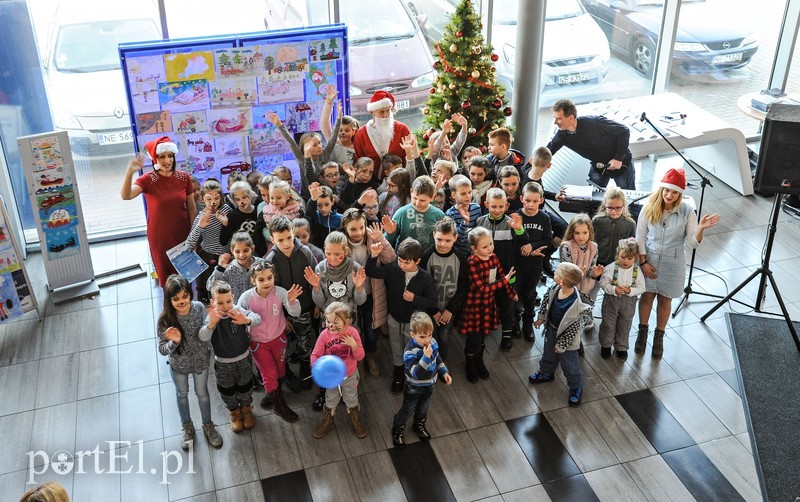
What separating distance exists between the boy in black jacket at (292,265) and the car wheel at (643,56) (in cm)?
566

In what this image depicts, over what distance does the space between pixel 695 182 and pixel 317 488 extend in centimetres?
600

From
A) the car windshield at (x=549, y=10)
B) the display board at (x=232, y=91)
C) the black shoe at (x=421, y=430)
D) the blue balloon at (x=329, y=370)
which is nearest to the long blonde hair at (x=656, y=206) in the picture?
the black shoe at (x=421, y=430)

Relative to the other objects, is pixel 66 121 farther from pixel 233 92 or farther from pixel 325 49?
pixel 325 49

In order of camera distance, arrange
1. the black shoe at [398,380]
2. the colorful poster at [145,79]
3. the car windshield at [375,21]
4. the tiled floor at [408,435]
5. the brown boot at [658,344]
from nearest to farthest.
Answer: the tiled floor at [408,435] < the black shoe at [398,380] < the brown boot at [658,344] < the colorful poster at [145,79] < the car windshield at [375,21]

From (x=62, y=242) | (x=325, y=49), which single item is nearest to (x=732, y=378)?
(x=325, y=49)

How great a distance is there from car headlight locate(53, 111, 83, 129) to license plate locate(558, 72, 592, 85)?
5.32 meters

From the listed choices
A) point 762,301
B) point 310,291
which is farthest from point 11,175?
point 762,301

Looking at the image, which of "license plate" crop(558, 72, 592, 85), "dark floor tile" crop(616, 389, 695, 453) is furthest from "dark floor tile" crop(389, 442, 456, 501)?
"license plate" crop(558, 72, 592, 85)

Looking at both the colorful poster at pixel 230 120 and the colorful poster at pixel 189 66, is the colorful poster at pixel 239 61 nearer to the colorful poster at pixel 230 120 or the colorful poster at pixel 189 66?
the colorful poster at pixel 189 66

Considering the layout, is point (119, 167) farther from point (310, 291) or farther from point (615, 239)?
point (615, 239)

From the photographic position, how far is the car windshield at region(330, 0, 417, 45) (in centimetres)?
785

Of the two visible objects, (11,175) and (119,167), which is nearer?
(11,175)

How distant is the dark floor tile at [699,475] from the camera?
4.82 m

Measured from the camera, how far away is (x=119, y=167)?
7.75 m
